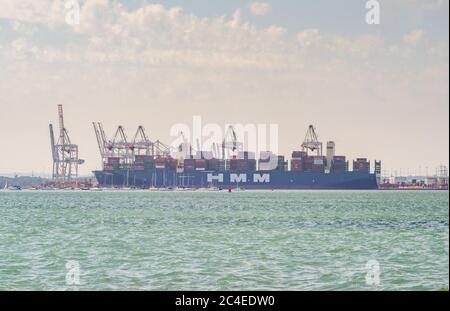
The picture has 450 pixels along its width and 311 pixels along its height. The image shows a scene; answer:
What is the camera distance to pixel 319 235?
147 ft

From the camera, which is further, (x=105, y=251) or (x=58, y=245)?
(x=58, y=245)

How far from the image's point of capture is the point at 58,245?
3784cm

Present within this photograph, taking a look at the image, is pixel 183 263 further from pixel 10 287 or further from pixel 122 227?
pixel 122 227

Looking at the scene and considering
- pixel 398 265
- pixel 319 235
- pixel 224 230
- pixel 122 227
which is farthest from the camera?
pixel 122 227

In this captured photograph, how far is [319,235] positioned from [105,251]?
15077mm

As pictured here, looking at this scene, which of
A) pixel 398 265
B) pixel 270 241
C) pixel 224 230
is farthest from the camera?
pixel 224 230

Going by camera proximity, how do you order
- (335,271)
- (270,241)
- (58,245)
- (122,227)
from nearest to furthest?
1. (335,271)
2. (58,245)
3. (270,241)
4. (122,227)
